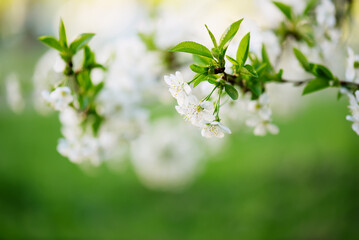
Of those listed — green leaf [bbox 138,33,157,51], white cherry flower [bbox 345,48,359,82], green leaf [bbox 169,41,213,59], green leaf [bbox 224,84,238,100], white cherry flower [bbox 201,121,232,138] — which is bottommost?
white cherry flower [bbox 201,121,232,138]

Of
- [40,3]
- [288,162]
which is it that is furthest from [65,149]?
[40,3]

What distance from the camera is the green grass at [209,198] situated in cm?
274

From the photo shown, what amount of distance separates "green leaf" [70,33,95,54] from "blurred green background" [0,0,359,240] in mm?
1074

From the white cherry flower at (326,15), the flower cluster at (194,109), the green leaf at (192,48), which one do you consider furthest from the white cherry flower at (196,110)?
the white cherry flower at (326,15)

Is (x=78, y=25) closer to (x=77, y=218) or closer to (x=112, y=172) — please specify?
(x=112, y=172)

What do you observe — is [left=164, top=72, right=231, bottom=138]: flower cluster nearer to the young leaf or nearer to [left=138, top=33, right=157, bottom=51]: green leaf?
the young leaf

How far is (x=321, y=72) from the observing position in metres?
0.95

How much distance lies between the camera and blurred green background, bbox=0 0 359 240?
8.98 feet

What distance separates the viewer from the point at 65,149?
1308 millimetres

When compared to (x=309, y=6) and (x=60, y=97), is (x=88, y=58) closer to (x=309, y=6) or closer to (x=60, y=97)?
(x=60, y=97)

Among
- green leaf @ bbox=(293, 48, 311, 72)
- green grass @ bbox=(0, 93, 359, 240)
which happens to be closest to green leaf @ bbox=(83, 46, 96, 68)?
green leaf @ bbox=(293, 48, 311, 72)

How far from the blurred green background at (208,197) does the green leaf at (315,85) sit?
1.64m

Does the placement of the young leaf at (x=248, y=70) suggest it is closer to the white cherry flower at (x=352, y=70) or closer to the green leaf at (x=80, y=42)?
the white cherry flower at (x=352, y=70)

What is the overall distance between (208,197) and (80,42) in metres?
2.45
